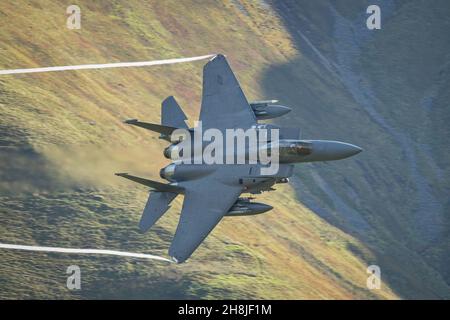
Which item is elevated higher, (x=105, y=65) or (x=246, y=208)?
(x=105, y=65)

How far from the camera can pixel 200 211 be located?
53.5 metres

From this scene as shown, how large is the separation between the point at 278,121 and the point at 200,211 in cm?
4884

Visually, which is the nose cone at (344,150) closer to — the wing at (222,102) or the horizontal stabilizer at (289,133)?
the horizontal stabilizer at (289,133)

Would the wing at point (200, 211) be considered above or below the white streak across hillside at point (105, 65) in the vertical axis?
below

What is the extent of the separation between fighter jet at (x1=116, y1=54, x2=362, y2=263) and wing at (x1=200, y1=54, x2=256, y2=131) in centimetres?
6

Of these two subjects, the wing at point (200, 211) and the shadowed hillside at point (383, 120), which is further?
the shadowed hillside at point (383, 120)

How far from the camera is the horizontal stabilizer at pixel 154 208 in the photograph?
53.8 m

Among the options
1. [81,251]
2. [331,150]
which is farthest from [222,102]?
[81,251]

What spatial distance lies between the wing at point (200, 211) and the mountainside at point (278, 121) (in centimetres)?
1474

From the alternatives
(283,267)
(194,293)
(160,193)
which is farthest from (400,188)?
(160,193)

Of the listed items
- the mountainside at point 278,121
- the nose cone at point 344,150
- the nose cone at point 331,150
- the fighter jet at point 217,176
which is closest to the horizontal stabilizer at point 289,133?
the fighter jet at point 217,176

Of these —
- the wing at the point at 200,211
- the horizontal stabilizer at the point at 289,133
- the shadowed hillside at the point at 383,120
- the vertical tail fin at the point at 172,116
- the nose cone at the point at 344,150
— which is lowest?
the wing at the point at 200,211

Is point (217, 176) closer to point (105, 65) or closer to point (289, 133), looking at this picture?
point (289, 133)

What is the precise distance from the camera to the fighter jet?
51781 mm
